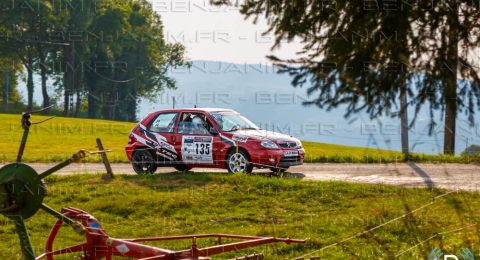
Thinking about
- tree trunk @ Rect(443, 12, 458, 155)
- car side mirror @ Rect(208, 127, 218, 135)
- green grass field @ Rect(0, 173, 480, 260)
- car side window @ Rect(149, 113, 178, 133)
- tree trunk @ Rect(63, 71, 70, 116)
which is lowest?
green grass field @ Rect(0, 173, 480, 260)

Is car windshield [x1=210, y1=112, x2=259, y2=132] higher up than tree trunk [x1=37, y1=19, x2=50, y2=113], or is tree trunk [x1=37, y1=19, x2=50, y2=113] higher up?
tree trunk [x1=37, y1=19, x2=50, y2=113]

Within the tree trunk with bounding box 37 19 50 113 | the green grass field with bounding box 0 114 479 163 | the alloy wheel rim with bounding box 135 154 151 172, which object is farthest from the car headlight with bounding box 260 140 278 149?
the tree trunk with bounding box 37 19 50 113

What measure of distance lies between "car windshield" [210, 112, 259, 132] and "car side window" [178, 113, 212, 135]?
264 mm

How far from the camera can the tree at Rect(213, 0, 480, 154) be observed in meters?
7.41

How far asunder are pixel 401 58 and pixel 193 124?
11.8 m

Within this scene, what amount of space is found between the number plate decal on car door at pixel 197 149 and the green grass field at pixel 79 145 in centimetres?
542

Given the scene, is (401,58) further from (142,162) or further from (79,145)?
(79,145)

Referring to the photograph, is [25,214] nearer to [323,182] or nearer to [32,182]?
[32,182]

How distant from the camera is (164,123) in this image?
19297mm

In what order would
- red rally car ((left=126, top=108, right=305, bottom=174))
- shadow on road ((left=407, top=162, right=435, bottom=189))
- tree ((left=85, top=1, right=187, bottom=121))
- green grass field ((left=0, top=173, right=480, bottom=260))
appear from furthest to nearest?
A: tree ((left=85, top=1, right=187, bottom=121))
red rally car ((left=126, top=108, right=305, bottom=174))
shadow on road ((left=407, top=162, right=435, bottom=189))
green grass field ((left=0, top=173, right=480, bottom=260))

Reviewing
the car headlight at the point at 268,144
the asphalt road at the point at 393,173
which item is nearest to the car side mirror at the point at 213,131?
the car headlight at the point at 268,144

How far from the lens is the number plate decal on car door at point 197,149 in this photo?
A: 1838cm

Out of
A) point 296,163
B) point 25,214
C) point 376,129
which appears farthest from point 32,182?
point 296,163

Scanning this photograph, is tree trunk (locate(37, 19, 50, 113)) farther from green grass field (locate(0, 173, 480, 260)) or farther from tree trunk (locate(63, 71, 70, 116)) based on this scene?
green grass field (locate(0, 173, 480, 260))
